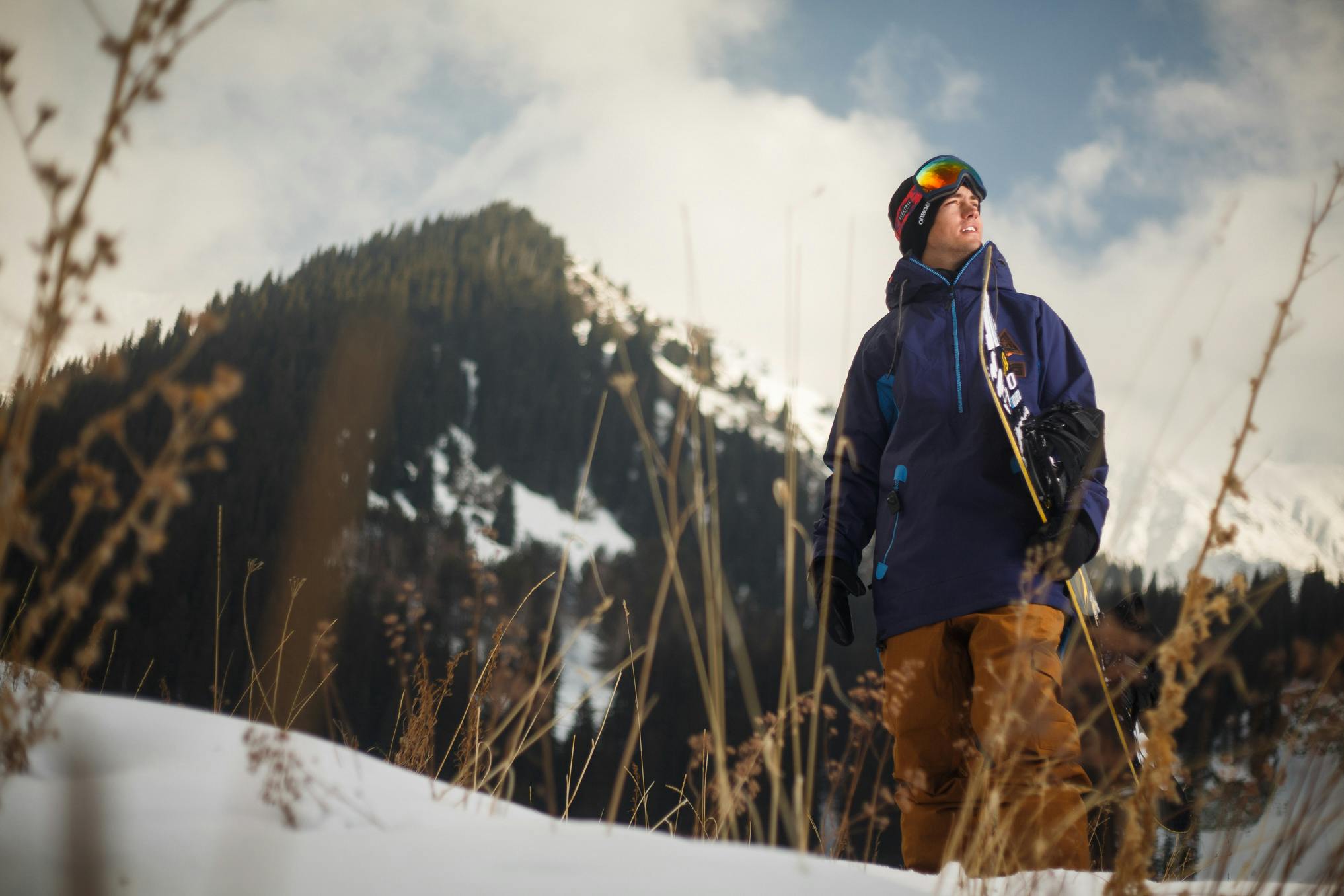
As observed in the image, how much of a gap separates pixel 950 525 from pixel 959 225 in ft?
3.50

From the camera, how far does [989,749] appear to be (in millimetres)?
1265

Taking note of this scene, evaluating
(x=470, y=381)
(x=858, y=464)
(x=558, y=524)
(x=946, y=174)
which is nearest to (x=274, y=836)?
(x=858, y=464)

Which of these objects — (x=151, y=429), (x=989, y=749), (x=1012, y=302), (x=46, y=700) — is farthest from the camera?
(x=151, y=429)

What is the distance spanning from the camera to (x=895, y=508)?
247 cm

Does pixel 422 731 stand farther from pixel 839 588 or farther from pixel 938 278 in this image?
pixel 938 278

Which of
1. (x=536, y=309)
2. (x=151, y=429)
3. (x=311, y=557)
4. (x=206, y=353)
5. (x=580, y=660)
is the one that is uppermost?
(x=536, y=309)

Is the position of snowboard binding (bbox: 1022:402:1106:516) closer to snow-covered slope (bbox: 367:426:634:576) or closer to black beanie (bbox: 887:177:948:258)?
black beanie (bbox: 887:177:948:258)

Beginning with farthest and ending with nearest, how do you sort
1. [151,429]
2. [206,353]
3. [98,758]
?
[206,353]
[151,429]
[98,758]

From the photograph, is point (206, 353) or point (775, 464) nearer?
point (206, 353)

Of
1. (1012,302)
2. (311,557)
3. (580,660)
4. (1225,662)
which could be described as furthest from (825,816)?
(580,660)

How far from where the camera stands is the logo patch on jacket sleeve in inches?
95.0

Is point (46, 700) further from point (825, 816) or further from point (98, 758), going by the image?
point (825, 816)

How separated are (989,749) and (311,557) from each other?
55.5 meters

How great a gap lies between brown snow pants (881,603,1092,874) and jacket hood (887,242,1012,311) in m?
1.04
